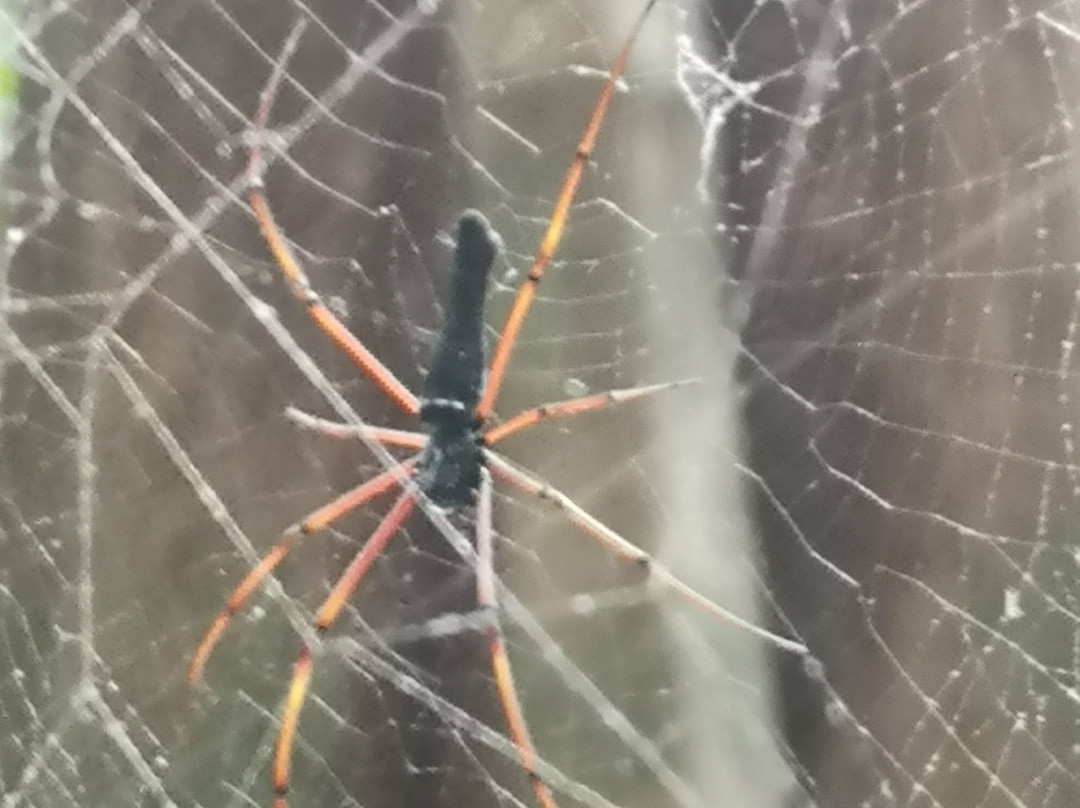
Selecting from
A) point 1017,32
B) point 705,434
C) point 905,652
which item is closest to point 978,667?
point 905,652

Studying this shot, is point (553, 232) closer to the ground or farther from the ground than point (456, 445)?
farther from the ground


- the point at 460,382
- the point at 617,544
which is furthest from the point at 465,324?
the point at 617,544

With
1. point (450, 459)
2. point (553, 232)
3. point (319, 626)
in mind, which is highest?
point (553, 232)

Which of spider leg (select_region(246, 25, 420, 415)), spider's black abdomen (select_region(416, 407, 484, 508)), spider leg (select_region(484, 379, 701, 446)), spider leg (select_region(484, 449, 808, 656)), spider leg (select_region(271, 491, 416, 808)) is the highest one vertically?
spider leg (select_region(246, 25, 420, 415))

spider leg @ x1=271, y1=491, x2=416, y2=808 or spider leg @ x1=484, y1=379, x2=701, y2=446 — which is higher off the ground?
spider leg @ x1=484, y1=379, x2=701, y2=446

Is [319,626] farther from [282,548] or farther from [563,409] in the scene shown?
[563,409]
